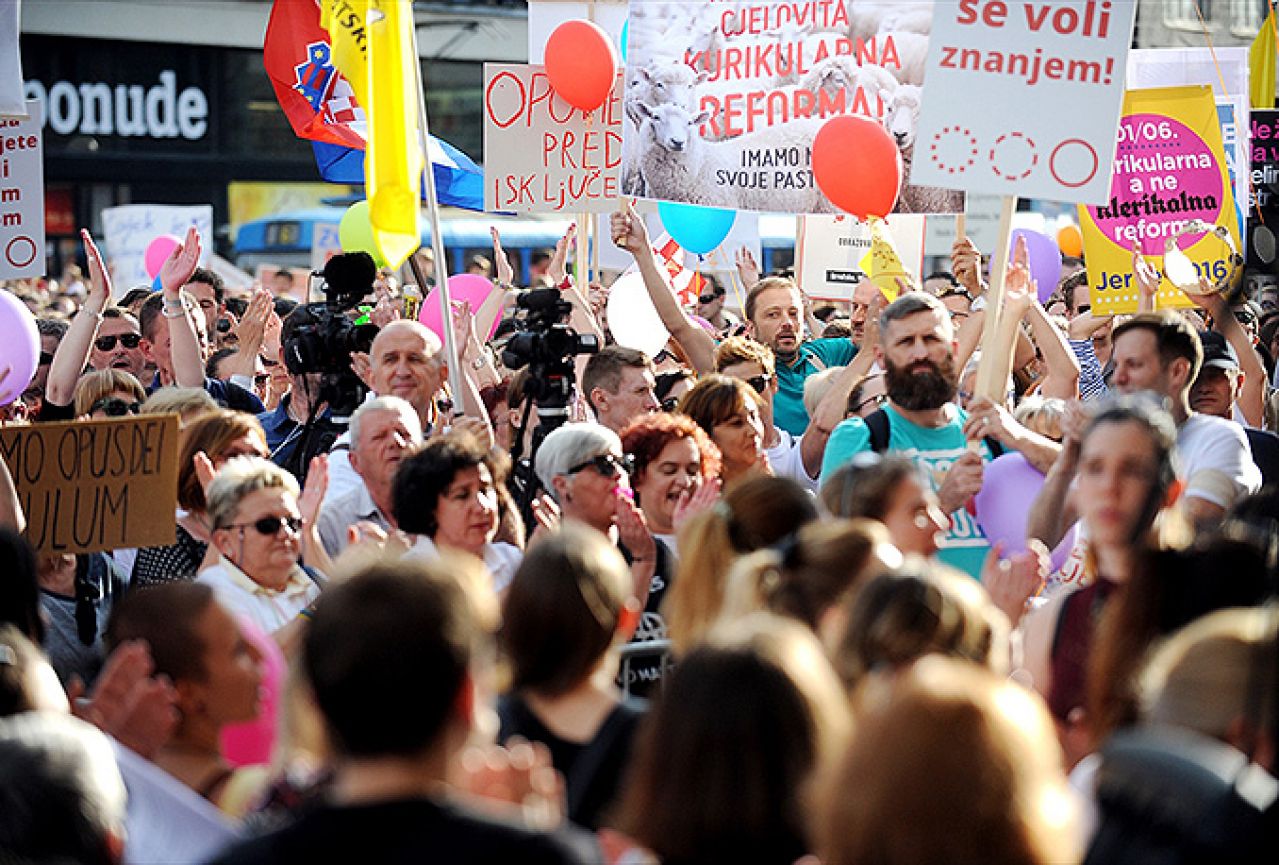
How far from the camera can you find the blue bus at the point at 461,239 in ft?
84.9

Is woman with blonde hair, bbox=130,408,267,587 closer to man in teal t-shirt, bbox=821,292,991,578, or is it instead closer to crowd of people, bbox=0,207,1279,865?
crowd of people, bbox=0,207,1279,865

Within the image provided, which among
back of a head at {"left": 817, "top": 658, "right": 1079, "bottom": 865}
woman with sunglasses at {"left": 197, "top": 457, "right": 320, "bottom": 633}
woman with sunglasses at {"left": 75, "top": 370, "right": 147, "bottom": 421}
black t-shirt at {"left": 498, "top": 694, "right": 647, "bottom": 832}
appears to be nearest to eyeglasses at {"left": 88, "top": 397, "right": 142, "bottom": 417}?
woman with sunglasses at {"left": 75, "top": 370, "right": 147, "bottom": 421}

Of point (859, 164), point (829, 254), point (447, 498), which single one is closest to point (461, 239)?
point (829, 254)

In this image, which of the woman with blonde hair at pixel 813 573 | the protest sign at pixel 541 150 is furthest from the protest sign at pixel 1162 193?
the woman with blonde hair at pixel 813 573

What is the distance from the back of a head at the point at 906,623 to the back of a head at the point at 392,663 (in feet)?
2.98

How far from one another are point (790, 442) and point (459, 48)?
26674mm

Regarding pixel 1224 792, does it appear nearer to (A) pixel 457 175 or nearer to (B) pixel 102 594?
(B) pixel 102 594

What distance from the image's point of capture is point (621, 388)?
6.86 meters

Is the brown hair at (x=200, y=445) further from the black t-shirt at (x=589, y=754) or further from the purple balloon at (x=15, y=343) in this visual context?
the black t-shirt at (x=589, y=754)

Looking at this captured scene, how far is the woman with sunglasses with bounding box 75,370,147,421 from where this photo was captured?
6.52 meters

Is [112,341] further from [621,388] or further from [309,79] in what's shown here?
[621,388]

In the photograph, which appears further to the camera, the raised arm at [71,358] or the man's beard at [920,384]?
the raised arm at [71,358]

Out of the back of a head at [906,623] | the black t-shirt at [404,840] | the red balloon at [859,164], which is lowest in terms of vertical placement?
the black t-shirt at [404,840]

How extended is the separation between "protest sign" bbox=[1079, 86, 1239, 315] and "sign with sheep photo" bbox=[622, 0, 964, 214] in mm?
946
